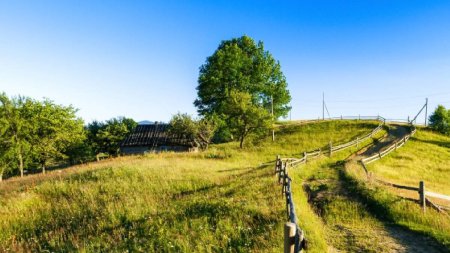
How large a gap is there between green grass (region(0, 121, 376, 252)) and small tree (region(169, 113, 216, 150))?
2109 cm

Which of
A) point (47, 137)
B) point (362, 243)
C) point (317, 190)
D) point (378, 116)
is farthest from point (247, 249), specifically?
point (378, 116)

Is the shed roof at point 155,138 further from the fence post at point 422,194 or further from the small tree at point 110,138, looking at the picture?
the fence post at point 422,194

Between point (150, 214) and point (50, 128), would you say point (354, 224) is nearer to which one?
point (150, 214)

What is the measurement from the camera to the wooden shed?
46812 mm

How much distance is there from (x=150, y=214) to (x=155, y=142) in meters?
37.3

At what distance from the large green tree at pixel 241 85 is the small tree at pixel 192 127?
8.34 ft

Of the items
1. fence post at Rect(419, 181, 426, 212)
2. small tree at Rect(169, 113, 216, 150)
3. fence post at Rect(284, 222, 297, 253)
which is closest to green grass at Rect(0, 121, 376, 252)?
fence post at Rect(284, 222, 297, 253)

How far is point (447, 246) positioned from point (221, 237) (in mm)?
6929

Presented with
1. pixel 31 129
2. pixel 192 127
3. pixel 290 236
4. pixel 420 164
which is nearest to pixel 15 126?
pixel 31 129

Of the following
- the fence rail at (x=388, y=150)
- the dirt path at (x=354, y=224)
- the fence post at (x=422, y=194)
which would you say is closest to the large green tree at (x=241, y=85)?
the fence rail at (x=388, y=150)

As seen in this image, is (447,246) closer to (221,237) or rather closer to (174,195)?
(221,237)

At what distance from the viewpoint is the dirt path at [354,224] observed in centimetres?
941

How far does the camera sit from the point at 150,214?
11.4 m

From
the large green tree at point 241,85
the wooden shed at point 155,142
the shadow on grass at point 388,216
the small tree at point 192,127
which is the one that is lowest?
the shadow on grass at point 388,216
